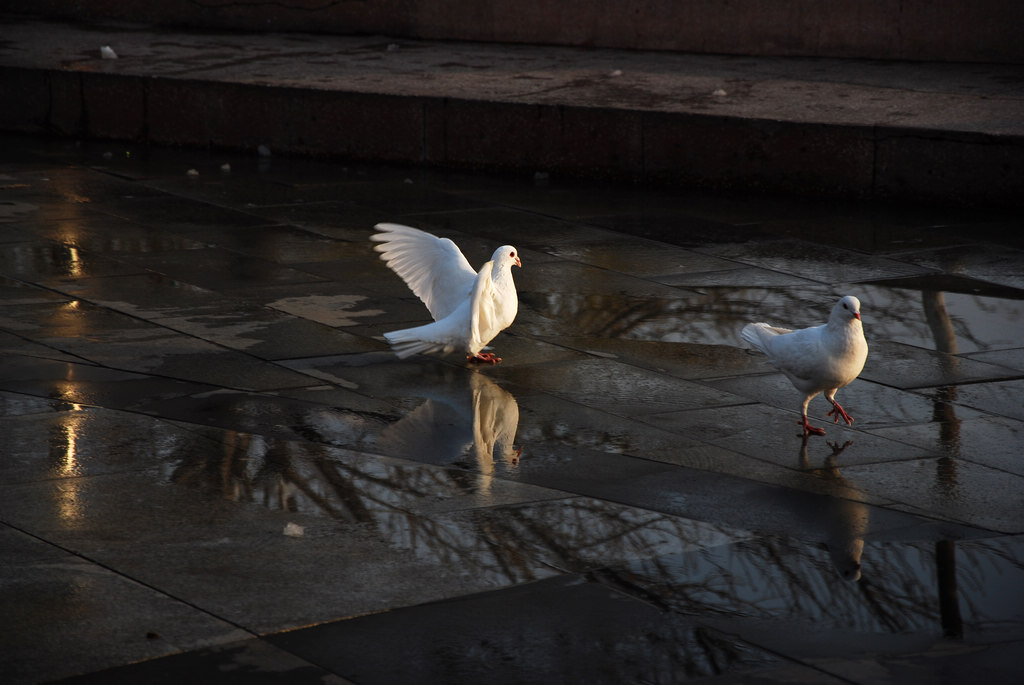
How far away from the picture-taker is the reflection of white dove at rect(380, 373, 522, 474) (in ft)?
21.1

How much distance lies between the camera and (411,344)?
775cm

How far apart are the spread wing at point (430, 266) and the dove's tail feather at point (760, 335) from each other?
174 centimetres

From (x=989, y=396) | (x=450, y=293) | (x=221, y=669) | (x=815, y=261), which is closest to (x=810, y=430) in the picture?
(x=989, y=396)

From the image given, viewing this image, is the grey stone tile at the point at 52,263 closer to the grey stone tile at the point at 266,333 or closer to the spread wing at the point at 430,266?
the grey stone tile at the point at 266,333

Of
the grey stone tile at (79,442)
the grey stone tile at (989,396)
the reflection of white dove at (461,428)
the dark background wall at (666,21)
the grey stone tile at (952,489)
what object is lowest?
the grey stone tile at (952,489)

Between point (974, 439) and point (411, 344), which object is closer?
point (974, 439)

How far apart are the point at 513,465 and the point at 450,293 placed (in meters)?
2.08

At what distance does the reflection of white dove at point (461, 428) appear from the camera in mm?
6441

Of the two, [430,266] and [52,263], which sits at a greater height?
[430,266]

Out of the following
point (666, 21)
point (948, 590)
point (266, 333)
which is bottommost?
point (948, 590)

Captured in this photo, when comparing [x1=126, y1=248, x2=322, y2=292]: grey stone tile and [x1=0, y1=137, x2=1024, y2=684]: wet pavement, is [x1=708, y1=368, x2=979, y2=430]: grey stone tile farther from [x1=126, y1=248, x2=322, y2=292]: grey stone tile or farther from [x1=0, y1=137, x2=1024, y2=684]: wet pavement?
[x1=126, y1=248, x2=322, y2=292]: grey stone tile

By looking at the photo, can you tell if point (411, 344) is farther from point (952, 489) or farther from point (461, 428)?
point (952, 489)

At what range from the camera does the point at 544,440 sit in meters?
6.67

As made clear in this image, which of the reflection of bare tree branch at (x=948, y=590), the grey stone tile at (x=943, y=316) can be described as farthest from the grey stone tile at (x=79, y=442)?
the grey stone tile at (x=943, y=316)
